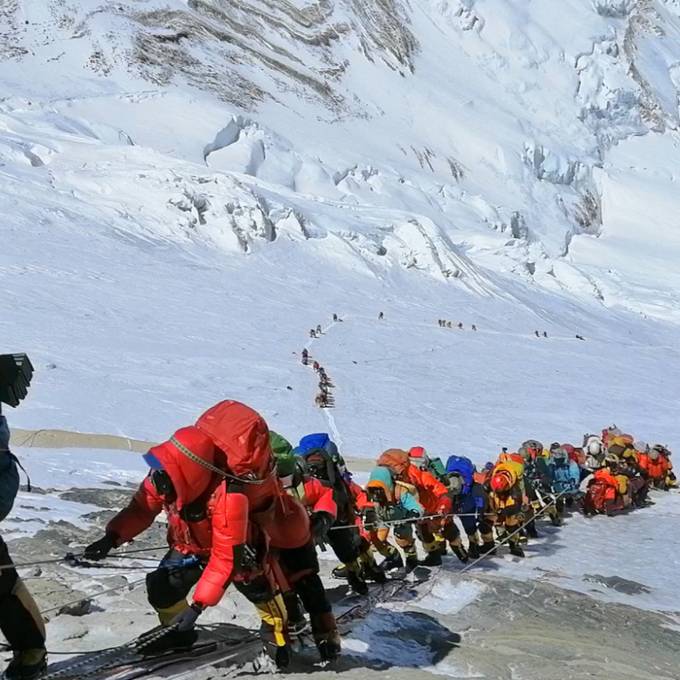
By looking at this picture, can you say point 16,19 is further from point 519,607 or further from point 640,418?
point 519,607

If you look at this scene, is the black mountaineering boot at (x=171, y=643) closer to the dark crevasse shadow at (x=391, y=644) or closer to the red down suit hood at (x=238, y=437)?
the dark crevasse shadow at (x=391, y=644)

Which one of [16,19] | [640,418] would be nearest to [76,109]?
[16,19]

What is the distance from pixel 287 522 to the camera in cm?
446

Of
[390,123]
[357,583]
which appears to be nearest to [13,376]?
[357,583]

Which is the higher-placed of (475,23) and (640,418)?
(475,23)

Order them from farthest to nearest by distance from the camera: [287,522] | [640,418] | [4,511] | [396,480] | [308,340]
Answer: [308,340] < [640,418] < [396,480] < [287,522] < [4,511]

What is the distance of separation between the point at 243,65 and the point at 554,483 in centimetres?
6602

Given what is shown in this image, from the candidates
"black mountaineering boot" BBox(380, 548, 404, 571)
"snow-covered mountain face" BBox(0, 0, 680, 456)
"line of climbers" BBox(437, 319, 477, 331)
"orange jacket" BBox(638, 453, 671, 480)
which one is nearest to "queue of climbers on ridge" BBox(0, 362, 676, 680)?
"black mountaineering boot" BBox(380, 548, 404, 571)

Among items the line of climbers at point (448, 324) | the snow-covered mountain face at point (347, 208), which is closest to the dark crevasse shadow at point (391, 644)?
the snow-covered mountain face at point (347, 208)

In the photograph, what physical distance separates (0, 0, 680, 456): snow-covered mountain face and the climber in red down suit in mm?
9742

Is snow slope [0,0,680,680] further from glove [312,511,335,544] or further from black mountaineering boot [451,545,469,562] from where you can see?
glove [312,511,335,544]

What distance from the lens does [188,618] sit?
406cm

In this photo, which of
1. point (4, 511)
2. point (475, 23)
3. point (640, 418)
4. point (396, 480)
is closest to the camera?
point (4, 511)

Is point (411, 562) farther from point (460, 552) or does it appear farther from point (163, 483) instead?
point (163, 483)
